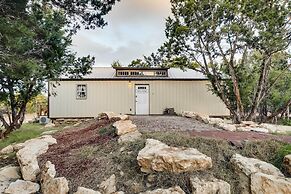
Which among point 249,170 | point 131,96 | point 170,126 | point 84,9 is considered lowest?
point 249,170

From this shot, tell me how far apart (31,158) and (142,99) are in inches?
439

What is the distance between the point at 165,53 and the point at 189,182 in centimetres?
1058

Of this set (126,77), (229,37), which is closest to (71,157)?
(229,37)

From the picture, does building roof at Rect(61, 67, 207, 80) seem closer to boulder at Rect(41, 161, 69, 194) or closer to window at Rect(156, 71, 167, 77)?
window at Rect(156, 71, 167, 77)

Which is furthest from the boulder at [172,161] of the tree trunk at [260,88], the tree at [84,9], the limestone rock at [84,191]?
the tree trunk at [260,88]

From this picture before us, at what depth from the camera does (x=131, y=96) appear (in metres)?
16.4

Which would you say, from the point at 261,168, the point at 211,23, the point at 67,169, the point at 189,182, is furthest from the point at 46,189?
the point at 211,23

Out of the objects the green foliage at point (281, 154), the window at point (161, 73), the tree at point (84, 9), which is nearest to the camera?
the green foliage at point (281, 154)

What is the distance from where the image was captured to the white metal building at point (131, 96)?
16.2 metres

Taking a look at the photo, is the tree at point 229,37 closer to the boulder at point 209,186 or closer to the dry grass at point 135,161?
the dry grass at point 135,161

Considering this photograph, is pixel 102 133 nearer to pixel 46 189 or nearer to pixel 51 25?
pixel 46 189

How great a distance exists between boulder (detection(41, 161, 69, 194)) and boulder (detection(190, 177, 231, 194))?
1.86m

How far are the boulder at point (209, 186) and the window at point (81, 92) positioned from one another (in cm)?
1290

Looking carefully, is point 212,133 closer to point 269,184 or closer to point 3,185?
point 269,184
